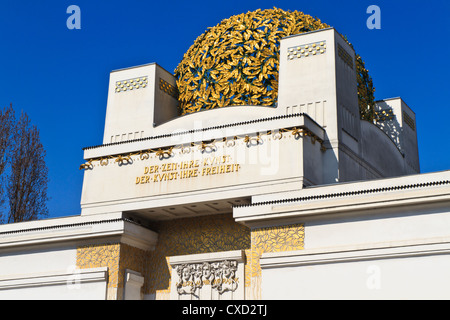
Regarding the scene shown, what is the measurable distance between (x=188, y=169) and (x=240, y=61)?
2.29 metres

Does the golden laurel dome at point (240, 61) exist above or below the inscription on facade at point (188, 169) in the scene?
above

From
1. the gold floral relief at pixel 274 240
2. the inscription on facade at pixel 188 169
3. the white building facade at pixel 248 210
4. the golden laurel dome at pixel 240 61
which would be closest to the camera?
the white building facade at pixel 248 210

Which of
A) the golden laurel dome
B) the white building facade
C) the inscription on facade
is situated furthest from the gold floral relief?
the golden laurel dome

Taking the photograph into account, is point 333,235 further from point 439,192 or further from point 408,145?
point 408,145

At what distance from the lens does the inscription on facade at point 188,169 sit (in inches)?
410

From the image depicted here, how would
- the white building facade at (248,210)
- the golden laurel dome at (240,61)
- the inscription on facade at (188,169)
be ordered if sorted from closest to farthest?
the white building facade at (248,210)
the inscription on facade at (188,169)
the golden laurel dome at (240,61)

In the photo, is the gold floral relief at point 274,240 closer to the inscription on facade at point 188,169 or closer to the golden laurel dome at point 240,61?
the inscription on facade at point 188,169

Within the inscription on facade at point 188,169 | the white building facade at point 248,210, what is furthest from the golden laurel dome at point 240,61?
the inscription on facade at point 188,169

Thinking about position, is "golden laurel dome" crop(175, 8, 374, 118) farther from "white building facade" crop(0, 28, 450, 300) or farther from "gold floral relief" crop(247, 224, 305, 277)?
"gold floral relief" crop(247, 224, 305, 277)

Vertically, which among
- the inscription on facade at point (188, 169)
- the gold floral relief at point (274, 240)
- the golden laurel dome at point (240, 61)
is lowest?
the gold floral relief at point (274, 240)

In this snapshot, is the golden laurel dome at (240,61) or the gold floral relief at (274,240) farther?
the golden laurel dome at (240,61)

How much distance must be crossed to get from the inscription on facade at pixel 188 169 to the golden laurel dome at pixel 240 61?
1477mm
